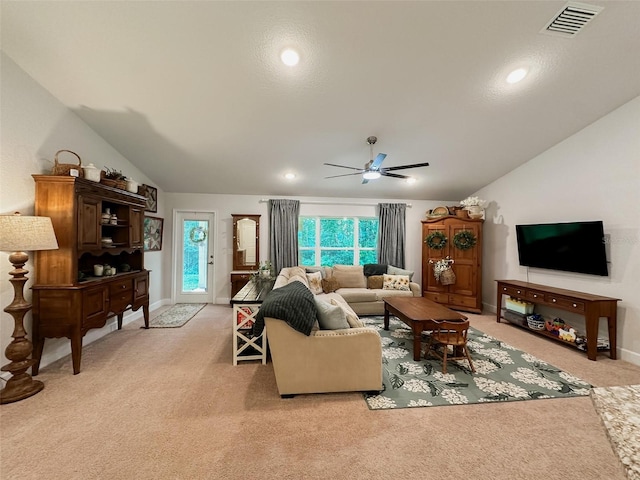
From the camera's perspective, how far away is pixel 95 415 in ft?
6.81

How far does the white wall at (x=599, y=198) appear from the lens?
10.1 ft

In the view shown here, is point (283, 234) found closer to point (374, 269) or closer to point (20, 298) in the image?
point (374, 269)

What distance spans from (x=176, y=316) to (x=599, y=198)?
6.63 metres

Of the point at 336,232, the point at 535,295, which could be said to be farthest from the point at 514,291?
the point at 336,232

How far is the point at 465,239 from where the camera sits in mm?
4965

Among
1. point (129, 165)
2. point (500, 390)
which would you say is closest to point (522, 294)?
point (500, 390)

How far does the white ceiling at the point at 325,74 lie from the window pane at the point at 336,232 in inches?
75.4

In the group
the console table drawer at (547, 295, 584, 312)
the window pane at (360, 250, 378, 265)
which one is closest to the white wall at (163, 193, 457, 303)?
the window pane at (360, 250, 378, 265)

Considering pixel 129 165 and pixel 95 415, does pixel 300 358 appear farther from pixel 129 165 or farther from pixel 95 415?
pixel 129 165

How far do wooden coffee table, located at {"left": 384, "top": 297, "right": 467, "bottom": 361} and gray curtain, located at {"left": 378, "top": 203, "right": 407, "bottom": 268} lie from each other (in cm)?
193

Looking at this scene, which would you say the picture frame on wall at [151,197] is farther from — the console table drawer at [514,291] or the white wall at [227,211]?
the console table drawer at [514,291]

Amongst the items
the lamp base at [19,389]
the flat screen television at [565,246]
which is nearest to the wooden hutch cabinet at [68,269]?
the lamp base at [19,389]

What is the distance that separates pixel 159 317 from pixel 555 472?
17.0 feet

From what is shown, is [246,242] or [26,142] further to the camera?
[246,242]
